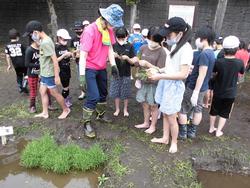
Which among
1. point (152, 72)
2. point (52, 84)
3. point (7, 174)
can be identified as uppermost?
point (152, 72)

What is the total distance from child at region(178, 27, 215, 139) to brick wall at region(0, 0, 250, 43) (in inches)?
282

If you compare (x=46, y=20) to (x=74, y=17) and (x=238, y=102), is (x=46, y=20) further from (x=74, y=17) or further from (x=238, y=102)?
(x=238, y=102)

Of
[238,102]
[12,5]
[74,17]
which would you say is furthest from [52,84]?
[12,5]

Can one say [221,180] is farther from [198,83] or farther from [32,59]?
[32,59]

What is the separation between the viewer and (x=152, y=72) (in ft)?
12.8

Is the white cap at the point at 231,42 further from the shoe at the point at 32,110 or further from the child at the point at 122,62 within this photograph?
the shoe at the point at 32,110

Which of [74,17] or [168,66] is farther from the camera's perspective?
[74,17]

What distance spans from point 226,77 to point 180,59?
1.10m

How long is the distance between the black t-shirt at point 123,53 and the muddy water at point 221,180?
80.6 inches

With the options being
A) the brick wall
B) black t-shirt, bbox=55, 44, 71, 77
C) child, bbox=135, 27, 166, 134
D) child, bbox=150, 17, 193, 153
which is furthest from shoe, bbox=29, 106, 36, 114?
the brick wall

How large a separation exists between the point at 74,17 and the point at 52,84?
693 cm

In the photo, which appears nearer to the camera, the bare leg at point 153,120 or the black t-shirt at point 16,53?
the bare leg at point 153,120

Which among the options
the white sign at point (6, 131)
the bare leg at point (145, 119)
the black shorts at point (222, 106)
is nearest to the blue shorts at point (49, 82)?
the white sign at point (6, 131)

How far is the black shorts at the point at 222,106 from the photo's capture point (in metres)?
4.56
